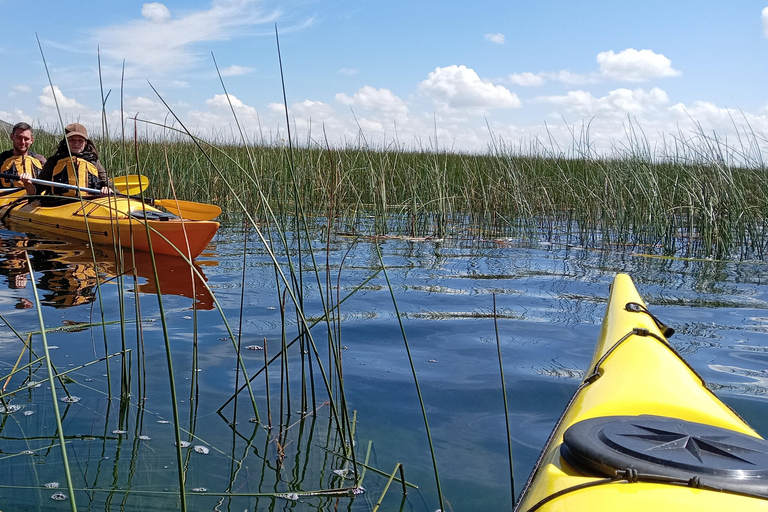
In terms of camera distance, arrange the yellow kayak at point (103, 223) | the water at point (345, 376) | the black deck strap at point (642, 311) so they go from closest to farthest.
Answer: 1. the water at point (345, 376)
2. the black deck strap at point (642, 311)
3. the yellow kayak at point (103, 223)

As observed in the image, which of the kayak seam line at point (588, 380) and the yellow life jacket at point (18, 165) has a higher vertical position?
the yellow life jacket at point (18, 165)

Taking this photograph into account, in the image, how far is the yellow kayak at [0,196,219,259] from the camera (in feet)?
17.3

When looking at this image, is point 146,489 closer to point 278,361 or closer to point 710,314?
point 278,361

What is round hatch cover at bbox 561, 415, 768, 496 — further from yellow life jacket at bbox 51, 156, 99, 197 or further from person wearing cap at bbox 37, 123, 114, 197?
yellow life jacket at bbox 51, 156, 99, 197

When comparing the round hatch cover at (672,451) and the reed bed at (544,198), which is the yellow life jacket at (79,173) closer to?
the reed bed at (544,198)

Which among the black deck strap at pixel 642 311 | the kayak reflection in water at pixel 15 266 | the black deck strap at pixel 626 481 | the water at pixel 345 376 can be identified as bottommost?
the water at pixel 345 376

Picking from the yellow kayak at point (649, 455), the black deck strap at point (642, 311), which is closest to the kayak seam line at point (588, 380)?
the yellow kayak at point (649, 455)

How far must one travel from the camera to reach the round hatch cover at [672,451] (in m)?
1.19

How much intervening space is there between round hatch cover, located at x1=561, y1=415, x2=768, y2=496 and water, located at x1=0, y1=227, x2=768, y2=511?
619 millimetres

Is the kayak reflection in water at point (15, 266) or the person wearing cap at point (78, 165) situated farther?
the person wearing cap at point (78, 165)

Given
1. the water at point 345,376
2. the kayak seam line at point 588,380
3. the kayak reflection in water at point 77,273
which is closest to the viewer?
the kayak seam line at point 588,380

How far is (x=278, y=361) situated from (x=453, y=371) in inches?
33.6

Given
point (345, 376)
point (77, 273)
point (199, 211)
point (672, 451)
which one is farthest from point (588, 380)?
point (199, 211)

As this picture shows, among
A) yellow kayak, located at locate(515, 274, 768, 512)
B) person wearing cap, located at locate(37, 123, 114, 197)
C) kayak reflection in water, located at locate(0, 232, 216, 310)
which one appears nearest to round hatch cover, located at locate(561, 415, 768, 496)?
yellow kayak, located at locate(515, 274, 768, 512)
